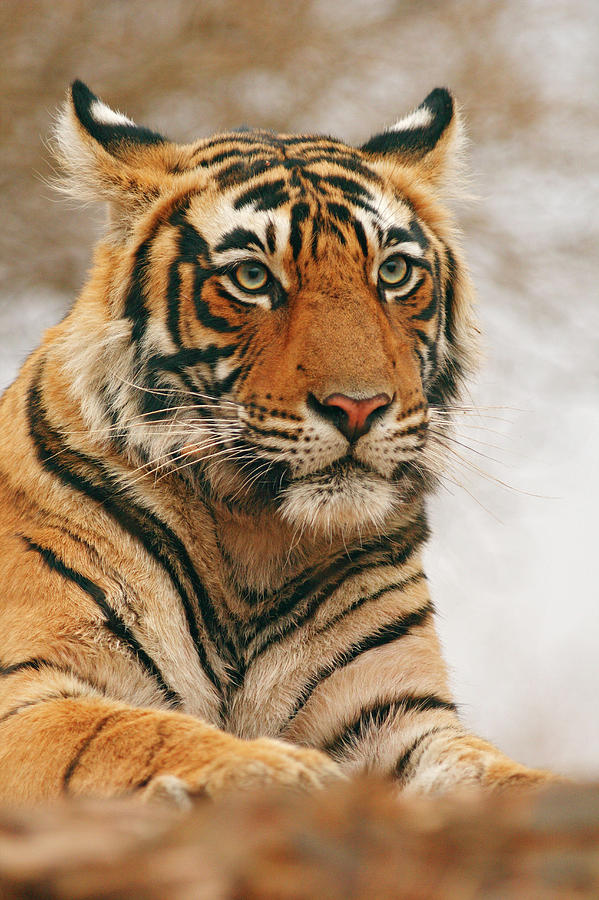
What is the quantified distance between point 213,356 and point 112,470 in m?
0.40

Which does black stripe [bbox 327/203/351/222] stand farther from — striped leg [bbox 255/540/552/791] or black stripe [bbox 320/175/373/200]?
striped leg [bbox 255/540/552/791]

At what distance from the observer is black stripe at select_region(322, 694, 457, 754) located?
253 centimetres

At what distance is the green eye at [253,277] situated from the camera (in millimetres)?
2629

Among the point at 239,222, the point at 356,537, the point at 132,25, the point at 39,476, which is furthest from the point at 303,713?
the point at 132,25

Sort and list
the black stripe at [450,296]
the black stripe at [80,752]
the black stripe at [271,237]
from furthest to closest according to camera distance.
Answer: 1. the black stripe at [450,296]
2. the black stripe at [271,237]
3. the black stripe at [80,752]

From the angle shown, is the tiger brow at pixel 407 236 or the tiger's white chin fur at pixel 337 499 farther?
the tiger brow at pixel 407 236

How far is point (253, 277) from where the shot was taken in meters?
2.63

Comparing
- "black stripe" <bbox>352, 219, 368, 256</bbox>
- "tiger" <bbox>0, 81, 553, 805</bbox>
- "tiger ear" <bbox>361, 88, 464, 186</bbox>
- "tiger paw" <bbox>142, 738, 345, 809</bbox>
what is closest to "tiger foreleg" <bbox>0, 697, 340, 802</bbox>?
"tiger paw" <bbox>142, 738, 345, 809</bbox>

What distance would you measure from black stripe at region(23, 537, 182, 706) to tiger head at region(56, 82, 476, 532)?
1.18ft

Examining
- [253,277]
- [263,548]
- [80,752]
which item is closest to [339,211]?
[253,277]

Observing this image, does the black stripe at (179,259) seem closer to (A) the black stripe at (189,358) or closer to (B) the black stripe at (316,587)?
(A) the black stripe at (189,358)

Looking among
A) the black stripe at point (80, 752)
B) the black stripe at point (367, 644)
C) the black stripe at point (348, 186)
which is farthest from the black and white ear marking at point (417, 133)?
the black stripe at point (80, 752)

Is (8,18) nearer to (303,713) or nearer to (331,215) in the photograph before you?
(331,215)

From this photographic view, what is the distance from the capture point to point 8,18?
24.4 feet
